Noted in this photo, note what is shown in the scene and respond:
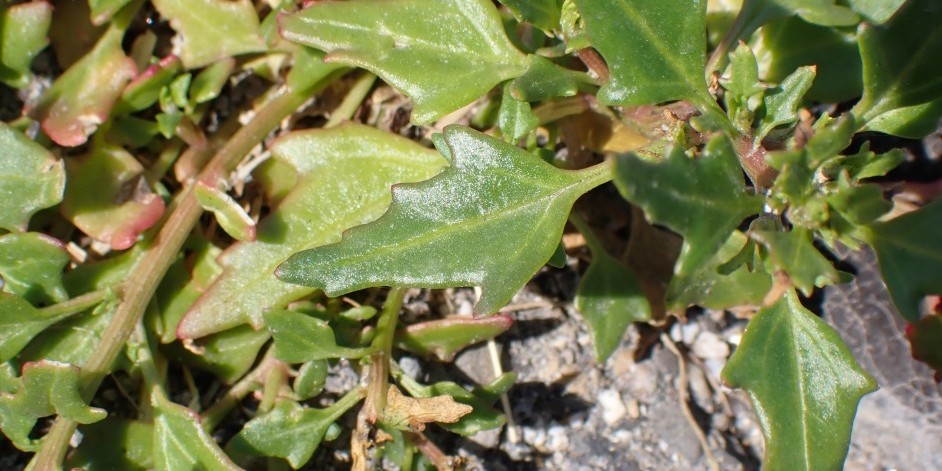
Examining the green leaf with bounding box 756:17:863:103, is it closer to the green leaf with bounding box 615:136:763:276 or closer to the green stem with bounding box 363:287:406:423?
the green leaf with bounding box 615:136:763:276

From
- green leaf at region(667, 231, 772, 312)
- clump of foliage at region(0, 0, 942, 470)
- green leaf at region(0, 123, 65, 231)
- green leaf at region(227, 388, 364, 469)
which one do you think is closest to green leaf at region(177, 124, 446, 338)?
clump of foliage at region(0, 0, 942, 470)

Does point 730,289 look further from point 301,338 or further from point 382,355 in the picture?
point 301,338

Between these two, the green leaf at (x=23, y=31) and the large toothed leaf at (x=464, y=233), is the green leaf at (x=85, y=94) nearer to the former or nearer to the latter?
the green leaf at (x=23, y=31)

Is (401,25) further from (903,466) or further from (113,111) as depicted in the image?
(903,466)

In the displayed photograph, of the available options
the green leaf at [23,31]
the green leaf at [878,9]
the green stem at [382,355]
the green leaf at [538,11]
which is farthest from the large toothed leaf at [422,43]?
the green leaf at [878,9]

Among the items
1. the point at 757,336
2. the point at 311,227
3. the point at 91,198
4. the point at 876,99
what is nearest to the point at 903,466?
the point at 757,336
